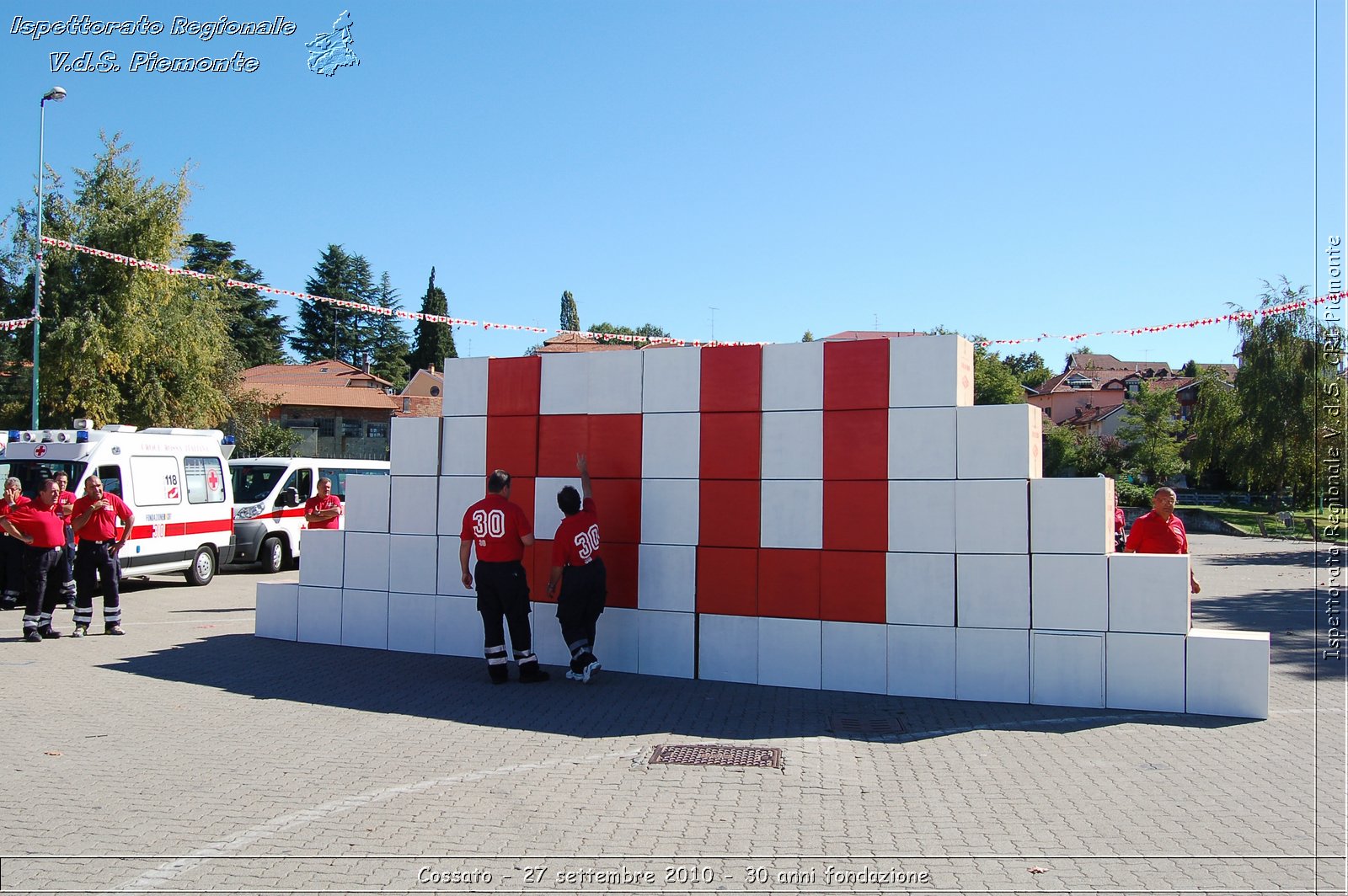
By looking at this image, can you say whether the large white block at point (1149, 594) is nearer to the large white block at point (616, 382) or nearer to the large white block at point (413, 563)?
the large white block at point (616, 382)

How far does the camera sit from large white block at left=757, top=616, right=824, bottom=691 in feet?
28.0

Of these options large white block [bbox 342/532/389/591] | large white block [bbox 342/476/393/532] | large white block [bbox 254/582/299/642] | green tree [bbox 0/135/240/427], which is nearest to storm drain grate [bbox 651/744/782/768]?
large white block [bbox 342/532/389/591]

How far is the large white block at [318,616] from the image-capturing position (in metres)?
10.6

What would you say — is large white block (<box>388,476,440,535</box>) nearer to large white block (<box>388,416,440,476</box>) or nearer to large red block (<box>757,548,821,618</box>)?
large white block (<box>388,416,440,476</box>)

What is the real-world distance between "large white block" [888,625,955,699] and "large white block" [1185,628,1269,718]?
5.99 feet

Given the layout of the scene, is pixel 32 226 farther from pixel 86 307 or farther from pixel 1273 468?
pixel 1273 468

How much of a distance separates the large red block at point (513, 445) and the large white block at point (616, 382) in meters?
0.73

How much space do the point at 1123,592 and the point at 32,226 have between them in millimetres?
28996

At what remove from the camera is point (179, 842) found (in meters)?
4.93

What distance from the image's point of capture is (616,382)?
942cm

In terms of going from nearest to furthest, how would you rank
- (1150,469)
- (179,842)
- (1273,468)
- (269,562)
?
1. (179,842)
2. (269,562)
3. (1273,468)
4. (1150,469)

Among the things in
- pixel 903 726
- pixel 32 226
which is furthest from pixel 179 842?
pixel 32 226

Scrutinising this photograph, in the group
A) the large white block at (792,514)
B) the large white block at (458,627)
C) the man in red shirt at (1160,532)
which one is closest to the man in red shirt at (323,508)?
the large white block at (458,627)

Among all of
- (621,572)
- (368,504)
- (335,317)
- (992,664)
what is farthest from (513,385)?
(335,317)
